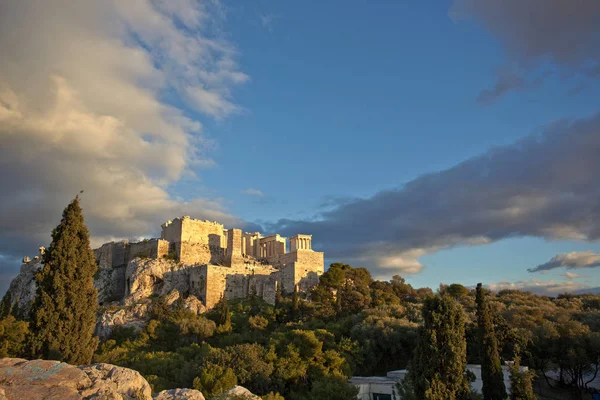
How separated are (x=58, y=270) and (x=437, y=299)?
51.2 feet

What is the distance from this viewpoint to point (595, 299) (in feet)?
152

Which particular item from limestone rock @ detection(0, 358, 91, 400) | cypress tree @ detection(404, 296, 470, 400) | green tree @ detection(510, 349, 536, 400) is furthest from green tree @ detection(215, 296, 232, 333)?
limestone rock @ detection(0, 358, 91, 400)

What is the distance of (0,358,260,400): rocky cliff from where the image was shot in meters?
8.13

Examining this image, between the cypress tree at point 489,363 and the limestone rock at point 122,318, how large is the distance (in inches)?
1241

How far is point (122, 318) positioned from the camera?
43.9 meters

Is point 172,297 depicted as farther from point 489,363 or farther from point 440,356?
point 440,356

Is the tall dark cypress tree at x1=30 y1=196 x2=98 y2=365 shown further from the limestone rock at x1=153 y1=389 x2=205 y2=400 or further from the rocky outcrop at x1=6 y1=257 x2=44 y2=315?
the rocky outcrop at x1=6 y1=257 x2=44 y2=315

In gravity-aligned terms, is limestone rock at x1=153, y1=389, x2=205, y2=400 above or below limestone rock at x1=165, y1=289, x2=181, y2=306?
below

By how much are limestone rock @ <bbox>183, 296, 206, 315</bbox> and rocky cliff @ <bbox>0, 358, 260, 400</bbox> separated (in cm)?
3750

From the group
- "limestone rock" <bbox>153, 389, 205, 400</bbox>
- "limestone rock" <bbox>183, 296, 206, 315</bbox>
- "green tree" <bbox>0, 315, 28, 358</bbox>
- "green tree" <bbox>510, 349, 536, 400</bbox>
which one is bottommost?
"green tree" <bbox>510, 349, 536, 400</bbox>

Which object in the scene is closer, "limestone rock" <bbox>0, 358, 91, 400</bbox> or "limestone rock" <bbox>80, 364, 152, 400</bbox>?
"limestone rock" <bbox>0, 358, 91, 400</bbox>

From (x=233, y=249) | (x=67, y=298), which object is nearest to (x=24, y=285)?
(x=233, y=249)

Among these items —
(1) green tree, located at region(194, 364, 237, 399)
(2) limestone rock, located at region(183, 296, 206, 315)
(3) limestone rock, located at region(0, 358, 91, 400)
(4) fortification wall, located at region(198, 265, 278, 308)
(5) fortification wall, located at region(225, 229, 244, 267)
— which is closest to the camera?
(3) limestone rock, located at region(0, 358, 91, 400)

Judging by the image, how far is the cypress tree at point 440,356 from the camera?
672 inches
